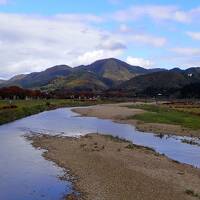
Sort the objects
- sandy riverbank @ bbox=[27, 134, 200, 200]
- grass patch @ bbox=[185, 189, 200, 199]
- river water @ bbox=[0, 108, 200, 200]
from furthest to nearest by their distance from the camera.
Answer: river water @ bbox=[0, 108, 200, 200]
sandy riverbank @ bbox=[27, 134, 200, 200]
grass patch @ bbox=[185, 189, 200, 199]

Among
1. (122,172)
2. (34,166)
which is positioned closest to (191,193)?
(122,172)

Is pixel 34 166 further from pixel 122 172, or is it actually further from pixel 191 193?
pixel 191 193

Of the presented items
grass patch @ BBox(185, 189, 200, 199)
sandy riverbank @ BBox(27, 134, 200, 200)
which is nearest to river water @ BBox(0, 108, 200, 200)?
sandy riverbank @ BBox(27, 134, 200, 200)

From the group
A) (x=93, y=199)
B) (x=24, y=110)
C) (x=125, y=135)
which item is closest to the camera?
(x=93, y=199)

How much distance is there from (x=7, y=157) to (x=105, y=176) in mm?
11238

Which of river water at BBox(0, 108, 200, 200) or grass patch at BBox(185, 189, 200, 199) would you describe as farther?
river water at BBox(0, 108, 200, 200)

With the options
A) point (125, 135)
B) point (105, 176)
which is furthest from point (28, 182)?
point (125, 135)

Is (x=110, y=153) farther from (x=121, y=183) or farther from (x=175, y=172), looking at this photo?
(x=121, y=183)

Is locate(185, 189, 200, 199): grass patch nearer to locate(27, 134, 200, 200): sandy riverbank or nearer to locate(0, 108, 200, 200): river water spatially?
locate(27, 134, 200, 200): sandy riverbank

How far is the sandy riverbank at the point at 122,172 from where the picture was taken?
25.6 m

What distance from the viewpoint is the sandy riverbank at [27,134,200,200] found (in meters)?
25.6

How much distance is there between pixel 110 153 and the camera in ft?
132

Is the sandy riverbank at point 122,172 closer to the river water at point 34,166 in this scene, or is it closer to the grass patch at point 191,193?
the grass patch at point 191,193

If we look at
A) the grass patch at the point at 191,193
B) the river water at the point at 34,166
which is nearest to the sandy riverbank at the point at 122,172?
the grass patch at the point at 191,193
